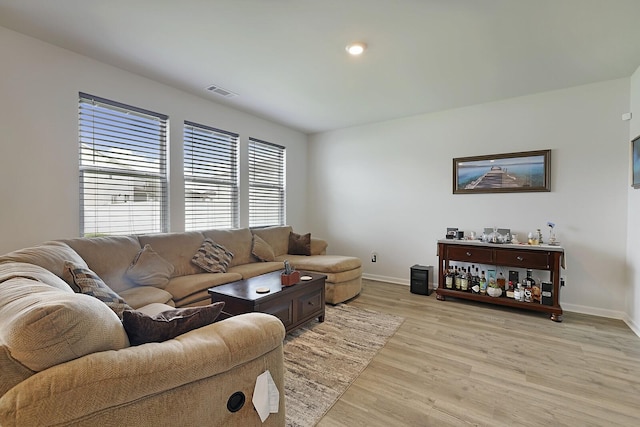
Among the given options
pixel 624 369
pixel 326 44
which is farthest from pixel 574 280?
pixel 326 44

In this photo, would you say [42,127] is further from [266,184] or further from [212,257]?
[266,184]

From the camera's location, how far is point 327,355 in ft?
7.81

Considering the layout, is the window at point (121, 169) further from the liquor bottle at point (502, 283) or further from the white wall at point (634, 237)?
the white wall at point (634, 237)

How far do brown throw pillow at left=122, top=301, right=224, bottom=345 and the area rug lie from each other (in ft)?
2.94

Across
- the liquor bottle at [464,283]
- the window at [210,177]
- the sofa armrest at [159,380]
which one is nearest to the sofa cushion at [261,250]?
the window at [210,177]

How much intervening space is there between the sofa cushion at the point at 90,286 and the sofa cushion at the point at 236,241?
6.21 ft

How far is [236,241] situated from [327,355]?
204 cm

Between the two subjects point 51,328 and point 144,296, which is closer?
point 51,328

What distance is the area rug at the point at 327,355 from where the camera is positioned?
1.82 meters

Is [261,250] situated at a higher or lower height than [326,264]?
higher

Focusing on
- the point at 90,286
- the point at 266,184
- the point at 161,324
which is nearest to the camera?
the point at 161,324

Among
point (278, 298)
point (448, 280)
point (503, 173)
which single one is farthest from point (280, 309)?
point (503, 173)

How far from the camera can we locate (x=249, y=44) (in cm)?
250

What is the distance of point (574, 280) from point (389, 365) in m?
2.71
